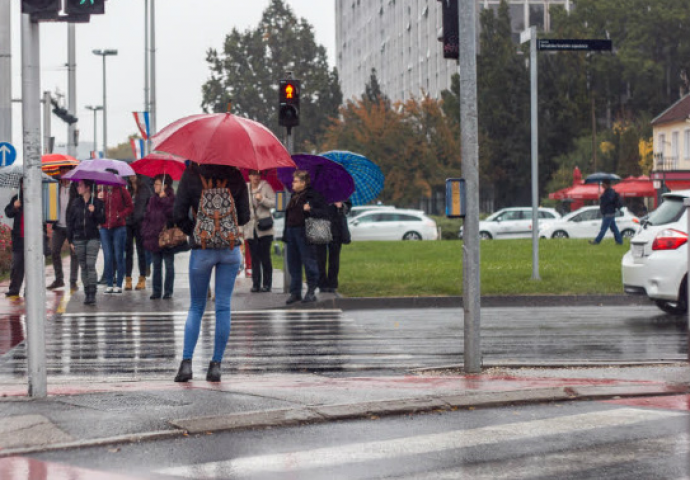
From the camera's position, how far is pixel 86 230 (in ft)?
57.7

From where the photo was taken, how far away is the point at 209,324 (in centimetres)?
1489

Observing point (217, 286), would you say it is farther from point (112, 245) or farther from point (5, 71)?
point (5, 71)

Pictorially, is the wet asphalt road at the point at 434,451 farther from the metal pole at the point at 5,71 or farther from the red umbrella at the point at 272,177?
the metal pole at the point at 5,71

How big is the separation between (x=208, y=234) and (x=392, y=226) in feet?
111

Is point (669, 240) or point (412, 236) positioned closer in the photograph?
point (669, 240)

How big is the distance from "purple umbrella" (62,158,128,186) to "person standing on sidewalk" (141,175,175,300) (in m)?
0.68

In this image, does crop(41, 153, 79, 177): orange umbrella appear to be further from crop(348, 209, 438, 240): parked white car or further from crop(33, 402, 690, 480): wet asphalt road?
crop(348, 209, 438, 240): parked white car

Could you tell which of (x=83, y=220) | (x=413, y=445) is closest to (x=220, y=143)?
(x=413, y=445)

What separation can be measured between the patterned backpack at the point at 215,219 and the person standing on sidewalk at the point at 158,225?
849 centimetres

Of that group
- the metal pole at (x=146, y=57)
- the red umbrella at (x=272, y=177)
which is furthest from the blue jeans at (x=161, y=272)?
the metal pole at (x=146, y=57)

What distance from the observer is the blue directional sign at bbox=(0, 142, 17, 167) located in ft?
86.3

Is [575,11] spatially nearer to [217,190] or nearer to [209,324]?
[209,324]

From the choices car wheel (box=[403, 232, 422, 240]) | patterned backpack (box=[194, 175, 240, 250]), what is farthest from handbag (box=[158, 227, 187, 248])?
car wheel (box=[403, 232, 422, 240])

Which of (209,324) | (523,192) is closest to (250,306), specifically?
(209,324)
